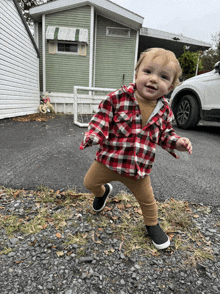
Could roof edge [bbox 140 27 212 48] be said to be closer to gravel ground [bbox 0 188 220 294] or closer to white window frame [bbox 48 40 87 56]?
white window frame [bbox 48 40 87 56]

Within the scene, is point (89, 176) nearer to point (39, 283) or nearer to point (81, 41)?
point (39, 283)

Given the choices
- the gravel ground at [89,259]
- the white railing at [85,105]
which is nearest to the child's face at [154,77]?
the gravel ground at [89,259]

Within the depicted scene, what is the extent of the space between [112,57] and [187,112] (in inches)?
267

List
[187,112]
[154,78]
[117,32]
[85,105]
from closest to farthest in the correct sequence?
[154,78], [187,112], [85,105], [117,32]

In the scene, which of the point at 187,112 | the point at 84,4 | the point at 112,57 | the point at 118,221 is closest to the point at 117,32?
the point at 112,57

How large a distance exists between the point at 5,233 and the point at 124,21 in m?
11.2

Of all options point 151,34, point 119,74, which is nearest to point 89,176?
point 119,74

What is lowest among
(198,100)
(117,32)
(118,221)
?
(118,221)

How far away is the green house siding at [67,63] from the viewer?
32.1 ft

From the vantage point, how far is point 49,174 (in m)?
2.65

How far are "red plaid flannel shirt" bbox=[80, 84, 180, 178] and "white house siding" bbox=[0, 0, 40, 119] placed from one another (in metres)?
6.37

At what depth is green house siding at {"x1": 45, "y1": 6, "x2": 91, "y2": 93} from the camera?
32.1 feet

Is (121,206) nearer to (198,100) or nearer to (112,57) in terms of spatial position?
(198,100)

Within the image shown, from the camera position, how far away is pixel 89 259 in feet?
4.53
